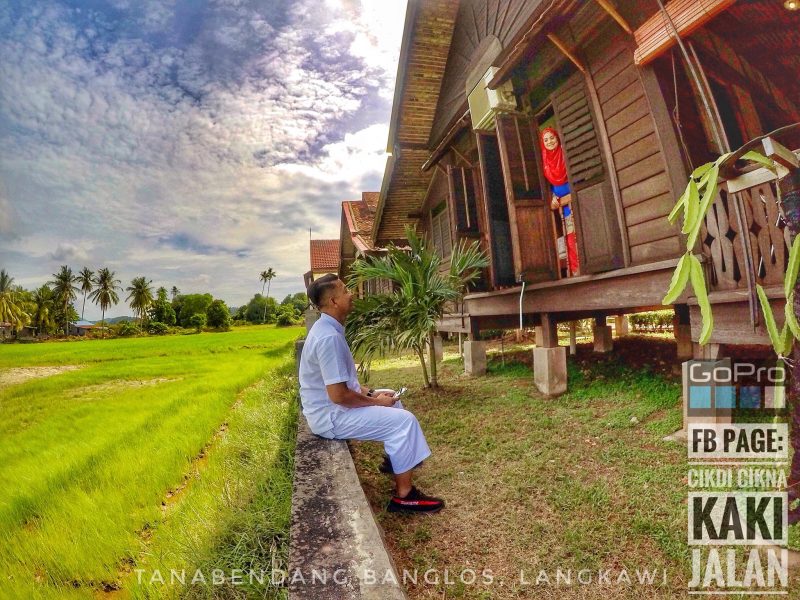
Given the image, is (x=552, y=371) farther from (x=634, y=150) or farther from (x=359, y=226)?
(x=359, y=226)

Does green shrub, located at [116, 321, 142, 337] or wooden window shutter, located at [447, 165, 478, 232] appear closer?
wooden window shutter, located at [447, 165, 478, 232]

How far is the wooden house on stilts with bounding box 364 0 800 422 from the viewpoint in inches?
121

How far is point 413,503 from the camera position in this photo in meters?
2.69

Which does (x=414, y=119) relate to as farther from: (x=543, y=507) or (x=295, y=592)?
(x=295, y=592)

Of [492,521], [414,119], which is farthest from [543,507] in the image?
[414,119]

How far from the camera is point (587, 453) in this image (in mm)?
3281

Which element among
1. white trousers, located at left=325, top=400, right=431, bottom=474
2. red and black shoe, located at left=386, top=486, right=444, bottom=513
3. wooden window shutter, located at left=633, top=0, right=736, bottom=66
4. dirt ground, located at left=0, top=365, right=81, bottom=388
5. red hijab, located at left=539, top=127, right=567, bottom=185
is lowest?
dirt ground, located at left=0, top=365, right=81, bottom=388

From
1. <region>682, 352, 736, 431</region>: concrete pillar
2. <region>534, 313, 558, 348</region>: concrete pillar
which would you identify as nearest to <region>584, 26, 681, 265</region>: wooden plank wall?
<region>682, 352, 736, 431</region>: concrete pillar

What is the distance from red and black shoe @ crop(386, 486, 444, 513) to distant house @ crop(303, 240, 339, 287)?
18785mm

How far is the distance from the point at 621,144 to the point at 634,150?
0.19 m

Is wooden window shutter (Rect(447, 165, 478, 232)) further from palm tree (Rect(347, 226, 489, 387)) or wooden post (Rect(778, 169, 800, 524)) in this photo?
wooden post (Rect(778, 169, 800, 524))

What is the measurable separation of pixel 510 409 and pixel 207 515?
3167mm

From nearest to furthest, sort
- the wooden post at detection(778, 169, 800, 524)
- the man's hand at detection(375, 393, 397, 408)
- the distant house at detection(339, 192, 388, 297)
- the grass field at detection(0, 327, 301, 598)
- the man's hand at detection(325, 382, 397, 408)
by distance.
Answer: the wooden post at detection(778, 169, 800, 524)
the grass field at detection(0, 327, 301, 598)
the man's hand at detection(325, 382, 397, 408)
the man's hand at detection(375, 393, 397, 408)
the distant house at detection(339, 192, 388, 297)

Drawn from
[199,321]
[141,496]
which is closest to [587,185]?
[141,496]
